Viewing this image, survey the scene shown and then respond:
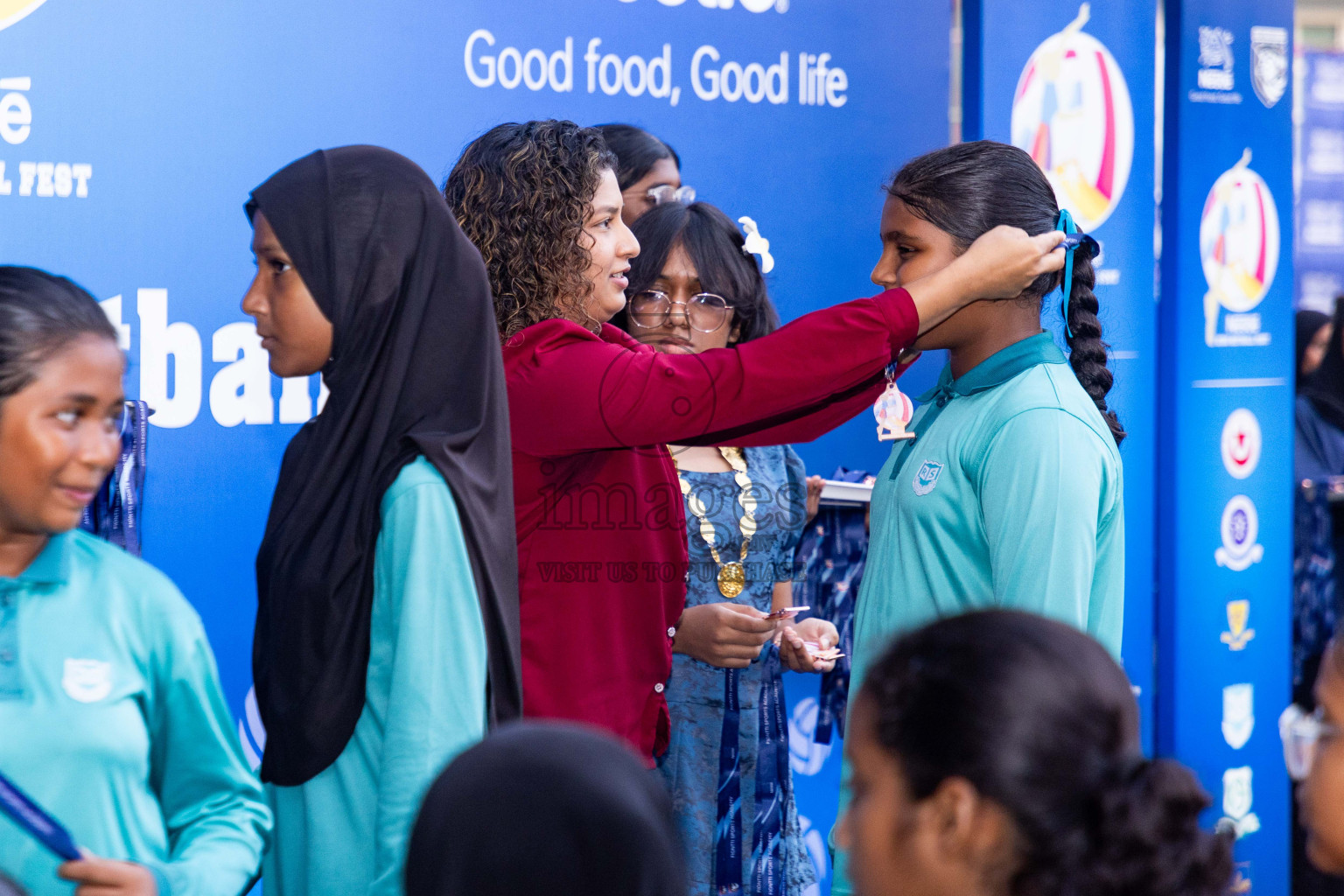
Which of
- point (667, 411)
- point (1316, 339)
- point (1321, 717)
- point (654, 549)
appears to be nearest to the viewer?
point (1321, 717)

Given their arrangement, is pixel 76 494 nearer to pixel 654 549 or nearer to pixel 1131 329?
pixel 654 549

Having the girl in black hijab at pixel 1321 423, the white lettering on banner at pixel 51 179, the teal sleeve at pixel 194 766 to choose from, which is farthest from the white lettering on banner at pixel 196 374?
the girl in black hijab at pixel 1321 423

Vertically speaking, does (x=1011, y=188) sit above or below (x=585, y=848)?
above

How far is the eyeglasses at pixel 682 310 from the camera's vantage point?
279 centimetres

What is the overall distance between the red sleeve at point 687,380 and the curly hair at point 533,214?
4.1 inches

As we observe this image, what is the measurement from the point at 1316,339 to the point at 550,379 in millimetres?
3968

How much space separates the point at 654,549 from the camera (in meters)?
2.12

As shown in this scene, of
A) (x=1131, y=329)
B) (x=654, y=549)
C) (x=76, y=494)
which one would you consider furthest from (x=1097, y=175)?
(x=76, y=494)

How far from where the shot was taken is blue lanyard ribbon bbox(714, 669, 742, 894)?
270 centimetres

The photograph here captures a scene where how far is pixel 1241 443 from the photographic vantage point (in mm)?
4246

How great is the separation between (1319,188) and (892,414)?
4191 mm

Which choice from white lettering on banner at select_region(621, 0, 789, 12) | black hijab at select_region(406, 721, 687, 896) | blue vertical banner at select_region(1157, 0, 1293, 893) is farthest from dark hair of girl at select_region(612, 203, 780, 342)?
black hijab at select_region(406, 721, 687, 896)

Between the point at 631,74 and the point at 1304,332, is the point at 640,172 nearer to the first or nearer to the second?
the point at 631,74

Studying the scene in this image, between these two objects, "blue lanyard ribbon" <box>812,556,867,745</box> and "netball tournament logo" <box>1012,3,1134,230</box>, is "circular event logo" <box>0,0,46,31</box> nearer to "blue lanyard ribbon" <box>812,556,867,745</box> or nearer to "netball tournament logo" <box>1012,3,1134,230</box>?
"blue lanyard ribbon" <box>812,556,867,745</box>
